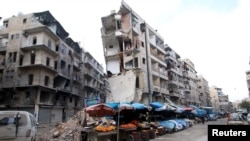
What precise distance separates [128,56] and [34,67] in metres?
16.3

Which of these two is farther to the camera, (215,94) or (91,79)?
Result: (215,94)

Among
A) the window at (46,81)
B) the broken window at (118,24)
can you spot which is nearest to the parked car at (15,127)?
the broken window at (118,24)

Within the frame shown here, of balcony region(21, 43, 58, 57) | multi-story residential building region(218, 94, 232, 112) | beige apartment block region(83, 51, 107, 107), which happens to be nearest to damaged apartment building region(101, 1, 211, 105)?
balcony region(21, 43, 58, 57)

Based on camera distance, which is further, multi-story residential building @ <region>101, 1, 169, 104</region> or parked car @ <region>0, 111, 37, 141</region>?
multi-story residential building @ <region>101, 1, 169, 104</region>

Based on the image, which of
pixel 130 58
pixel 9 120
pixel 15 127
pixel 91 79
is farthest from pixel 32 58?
pixel 15 127

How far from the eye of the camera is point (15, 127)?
1031cm

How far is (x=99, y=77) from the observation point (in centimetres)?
7181

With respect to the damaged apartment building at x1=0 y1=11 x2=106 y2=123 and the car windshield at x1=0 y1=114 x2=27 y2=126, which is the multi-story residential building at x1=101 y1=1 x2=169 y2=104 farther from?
the car windshield at x1=0 y1=114 x2=27 y2=126

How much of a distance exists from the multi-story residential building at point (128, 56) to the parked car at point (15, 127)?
72.4 feet

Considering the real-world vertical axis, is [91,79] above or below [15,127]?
above

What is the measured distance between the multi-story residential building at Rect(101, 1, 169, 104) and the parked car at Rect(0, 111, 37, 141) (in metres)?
22.1

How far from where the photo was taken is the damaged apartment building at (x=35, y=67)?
38.0m

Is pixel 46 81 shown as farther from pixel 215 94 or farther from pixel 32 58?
pixel 215 94

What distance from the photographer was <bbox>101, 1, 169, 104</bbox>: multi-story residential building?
33.5m
